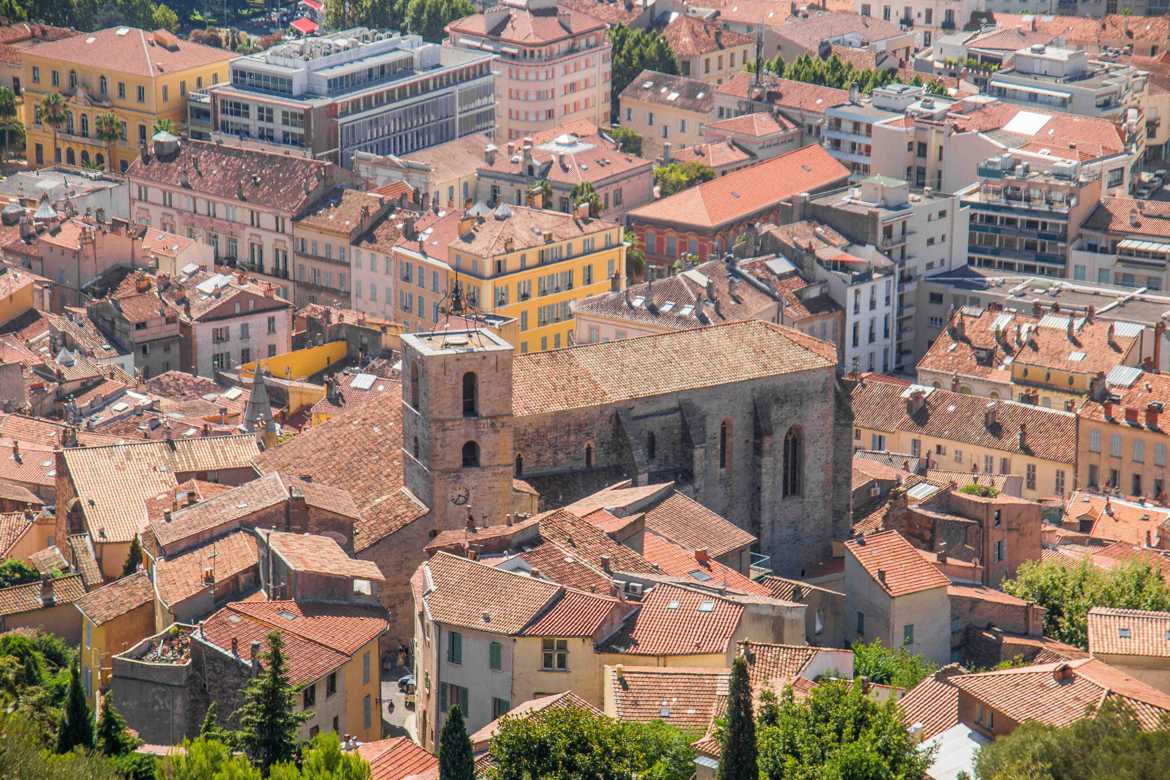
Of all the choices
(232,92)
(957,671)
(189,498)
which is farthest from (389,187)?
(957,671)

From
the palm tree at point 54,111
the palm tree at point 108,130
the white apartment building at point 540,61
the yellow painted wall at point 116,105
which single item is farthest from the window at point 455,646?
the white apartment building at point 540,61

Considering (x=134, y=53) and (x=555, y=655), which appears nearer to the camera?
(x=555, y=655)

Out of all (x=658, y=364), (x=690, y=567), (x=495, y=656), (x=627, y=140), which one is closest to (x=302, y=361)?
(x=658, y=364)

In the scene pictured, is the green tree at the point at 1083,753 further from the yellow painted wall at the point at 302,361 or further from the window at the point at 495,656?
the yellow painted wall at the point at 302,361

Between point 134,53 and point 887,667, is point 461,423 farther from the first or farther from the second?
point 134,53

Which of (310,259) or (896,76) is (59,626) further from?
(896,76)
